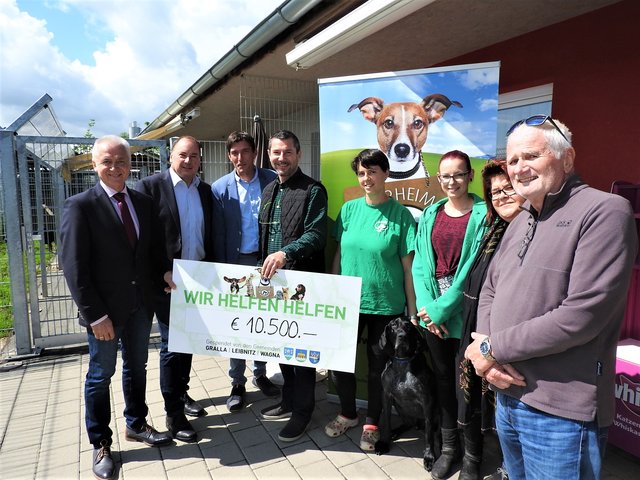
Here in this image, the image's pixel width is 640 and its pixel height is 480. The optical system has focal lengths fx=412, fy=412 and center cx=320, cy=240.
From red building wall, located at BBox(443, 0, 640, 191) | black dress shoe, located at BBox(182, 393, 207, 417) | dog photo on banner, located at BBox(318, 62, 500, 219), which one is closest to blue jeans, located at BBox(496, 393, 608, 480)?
dog photo on banner, located at BBox(318, 62, 500, 219)

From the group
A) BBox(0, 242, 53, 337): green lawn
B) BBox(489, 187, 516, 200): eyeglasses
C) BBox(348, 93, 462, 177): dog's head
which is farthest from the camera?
BBox(0, 242, 53, 337): green lawn

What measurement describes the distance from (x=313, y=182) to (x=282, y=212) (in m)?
0.32

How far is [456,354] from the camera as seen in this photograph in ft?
8.46

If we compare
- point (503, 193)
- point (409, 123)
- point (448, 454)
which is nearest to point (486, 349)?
point (503, 193)

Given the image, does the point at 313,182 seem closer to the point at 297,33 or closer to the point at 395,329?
the point at 395,329

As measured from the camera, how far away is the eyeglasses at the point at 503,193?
218 cm

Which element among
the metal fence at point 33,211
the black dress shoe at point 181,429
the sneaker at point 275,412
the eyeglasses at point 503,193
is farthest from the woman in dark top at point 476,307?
the metal fence at point 33,211

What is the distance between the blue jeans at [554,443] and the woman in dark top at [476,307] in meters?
0.54

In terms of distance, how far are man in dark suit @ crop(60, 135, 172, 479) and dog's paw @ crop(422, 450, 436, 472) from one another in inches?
73.5

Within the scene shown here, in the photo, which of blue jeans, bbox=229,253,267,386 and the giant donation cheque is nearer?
the giant donation cheque

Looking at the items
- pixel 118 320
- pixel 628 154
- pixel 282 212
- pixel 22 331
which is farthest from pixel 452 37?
pixel 22 331

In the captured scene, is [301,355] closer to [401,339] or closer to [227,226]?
[401,339]

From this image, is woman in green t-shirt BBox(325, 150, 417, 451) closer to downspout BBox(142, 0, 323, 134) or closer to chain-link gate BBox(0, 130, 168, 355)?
downspout BBox(142, 0, 323, 134)

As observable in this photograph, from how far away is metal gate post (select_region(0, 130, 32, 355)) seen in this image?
439 centimetres
